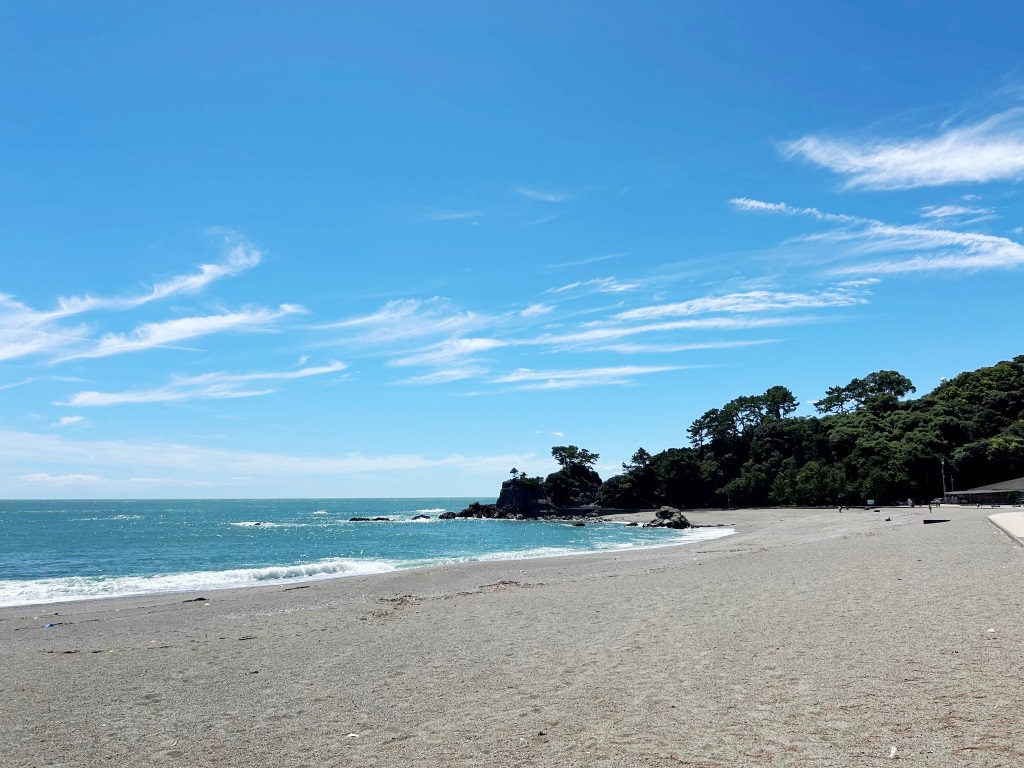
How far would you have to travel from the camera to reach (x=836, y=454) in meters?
101

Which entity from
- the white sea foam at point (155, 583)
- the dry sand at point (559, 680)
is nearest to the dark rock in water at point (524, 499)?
the white sea foam at point (155, 583)

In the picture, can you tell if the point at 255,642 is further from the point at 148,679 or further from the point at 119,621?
the point at 119,621

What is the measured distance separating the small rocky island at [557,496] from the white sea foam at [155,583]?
93.7 meters

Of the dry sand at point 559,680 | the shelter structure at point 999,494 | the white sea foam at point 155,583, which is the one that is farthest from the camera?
the shelter structure at point 999,494

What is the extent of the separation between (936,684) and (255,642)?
11661 millimetres

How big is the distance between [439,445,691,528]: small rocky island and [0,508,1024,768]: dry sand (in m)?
110

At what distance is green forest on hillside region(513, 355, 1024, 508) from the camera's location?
83.4 meters

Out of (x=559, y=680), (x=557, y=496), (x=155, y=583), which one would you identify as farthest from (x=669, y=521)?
(x=559, y=680)

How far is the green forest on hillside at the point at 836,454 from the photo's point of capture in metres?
83.4

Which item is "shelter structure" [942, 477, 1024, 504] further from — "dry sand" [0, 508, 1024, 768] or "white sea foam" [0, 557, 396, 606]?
"white sea foam" [0, 557, 396, 606]

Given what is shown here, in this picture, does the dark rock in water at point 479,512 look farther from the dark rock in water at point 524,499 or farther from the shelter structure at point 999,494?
the shelter structure at point 999,494

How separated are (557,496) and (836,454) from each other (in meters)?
51.4

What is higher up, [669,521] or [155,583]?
[155,583]

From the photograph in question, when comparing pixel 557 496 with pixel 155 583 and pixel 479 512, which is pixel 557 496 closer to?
pixel 479 512
